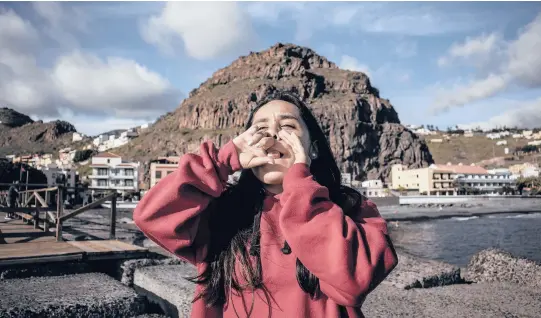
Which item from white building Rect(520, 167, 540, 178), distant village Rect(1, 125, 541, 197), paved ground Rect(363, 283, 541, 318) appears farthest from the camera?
white building Rect(520, 167, 540, 178)

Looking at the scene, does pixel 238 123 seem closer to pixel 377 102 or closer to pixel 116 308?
pixel 377 102

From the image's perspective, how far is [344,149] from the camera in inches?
5428

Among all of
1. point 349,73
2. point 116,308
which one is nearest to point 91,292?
point 116,308

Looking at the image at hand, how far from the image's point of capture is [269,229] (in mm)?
1408

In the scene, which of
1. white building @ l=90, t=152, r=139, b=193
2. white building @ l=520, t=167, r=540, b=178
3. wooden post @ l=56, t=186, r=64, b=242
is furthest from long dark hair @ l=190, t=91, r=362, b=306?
white building @ l=520, t=167, r=540, b=178

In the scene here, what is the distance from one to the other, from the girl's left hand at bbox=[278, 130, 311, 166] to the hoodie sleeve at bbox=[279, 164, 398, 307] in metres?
0.11

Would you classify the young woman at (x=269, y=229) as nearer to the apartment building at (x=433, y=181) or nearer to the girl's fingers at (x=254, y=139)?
the girl's fingers at (x=254, y=139)

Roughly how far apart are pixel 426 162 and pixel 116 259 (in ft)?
514

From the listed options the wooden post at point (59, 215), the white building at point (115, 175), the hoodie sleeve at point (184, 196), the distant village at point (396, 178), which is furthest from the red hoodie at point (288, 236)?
the white building at point (115, 175)

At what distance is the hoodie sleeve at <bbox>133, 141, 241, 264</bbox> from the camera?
51.0 inches

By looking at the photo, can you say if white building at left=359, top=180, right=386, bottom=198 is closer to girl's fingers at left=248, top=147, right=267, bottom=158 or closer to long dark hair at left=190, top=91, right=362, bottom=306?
long dark hair at left=190, top=91, right=362, bottom=306

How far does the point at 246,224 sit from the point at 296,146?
0.36 metres

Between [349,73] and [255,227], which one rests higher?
[349,73]

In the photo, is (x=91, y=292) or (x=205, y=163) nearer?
(x=205, y=163)
